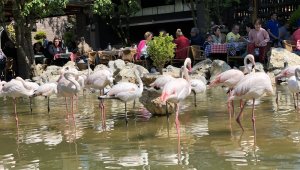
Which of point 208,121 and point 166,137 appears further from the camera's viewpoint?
point 208,121

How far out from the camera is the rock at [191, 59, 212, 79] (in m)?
17.9

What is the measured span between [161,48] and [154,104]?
7.83 meters

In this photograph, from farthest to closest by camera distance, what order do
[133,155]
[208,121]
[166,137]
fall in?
[208,121] → [166,137] → [133,155]

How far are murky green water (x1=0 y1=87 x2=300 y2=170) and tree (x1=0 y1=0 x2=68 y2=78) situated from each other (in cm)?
875

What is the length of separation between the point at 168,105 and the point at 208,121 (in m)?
1.02

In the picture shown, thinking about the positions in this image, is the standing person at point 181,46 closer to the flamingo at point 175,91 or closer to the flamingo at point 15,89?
the flamingo at point 15,89

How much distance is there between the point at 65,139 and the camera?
9.13 meters

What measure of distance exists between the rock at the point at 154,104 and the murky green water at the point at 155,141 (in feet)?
0.62

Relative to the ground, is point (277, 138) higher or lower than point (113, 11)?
lower

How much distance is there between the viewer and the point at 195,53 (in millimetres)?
19875

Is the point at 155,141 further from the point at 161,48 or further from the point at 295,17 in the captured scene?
the point at 295,17

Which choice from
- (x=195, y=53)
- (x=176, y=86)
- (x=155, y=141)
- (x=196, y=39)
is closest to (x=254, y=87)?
(x=176, y=86)

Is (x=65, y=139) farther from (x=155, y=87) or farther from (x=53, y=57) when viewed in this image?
(x=53, y=57)

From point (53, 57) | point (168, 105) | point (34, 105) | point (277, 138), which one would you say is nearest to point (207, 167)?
point (277, 138)
